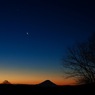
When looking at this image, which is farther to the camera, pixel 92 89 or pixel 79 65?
pixel 79 65

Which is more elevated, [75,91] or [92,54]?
[92,54]

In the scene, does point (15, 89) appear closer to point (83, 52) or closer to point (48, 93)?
point (48, 93)

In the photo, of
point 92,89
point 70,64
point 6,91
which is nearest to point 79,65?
point 70,64

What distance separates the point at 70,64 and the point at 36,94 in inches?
840

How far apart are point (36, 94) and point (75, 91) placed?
2.23m

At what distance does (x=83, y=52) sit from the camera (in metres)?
31.3

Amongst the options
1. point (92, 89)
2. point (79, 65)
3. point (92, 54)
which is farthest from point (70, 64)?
point (92, 89)

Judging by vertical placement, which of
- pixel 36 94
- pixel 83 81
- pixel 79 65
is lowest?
pixel 36 94

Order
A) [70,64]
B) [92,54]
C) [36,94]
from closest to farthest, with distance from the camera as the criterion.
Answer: [36,94] < [92,54] < [70,64]

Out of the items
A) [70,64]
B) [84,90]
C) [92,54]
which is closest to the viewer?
[84,90]

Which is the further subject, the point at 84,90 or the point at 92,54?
the point at 92,54

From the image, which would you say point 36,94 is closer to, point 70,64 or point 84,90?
point 84,90

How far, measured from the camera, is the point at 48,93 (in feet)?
37.9

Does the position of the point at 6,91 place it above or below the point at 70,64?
below
